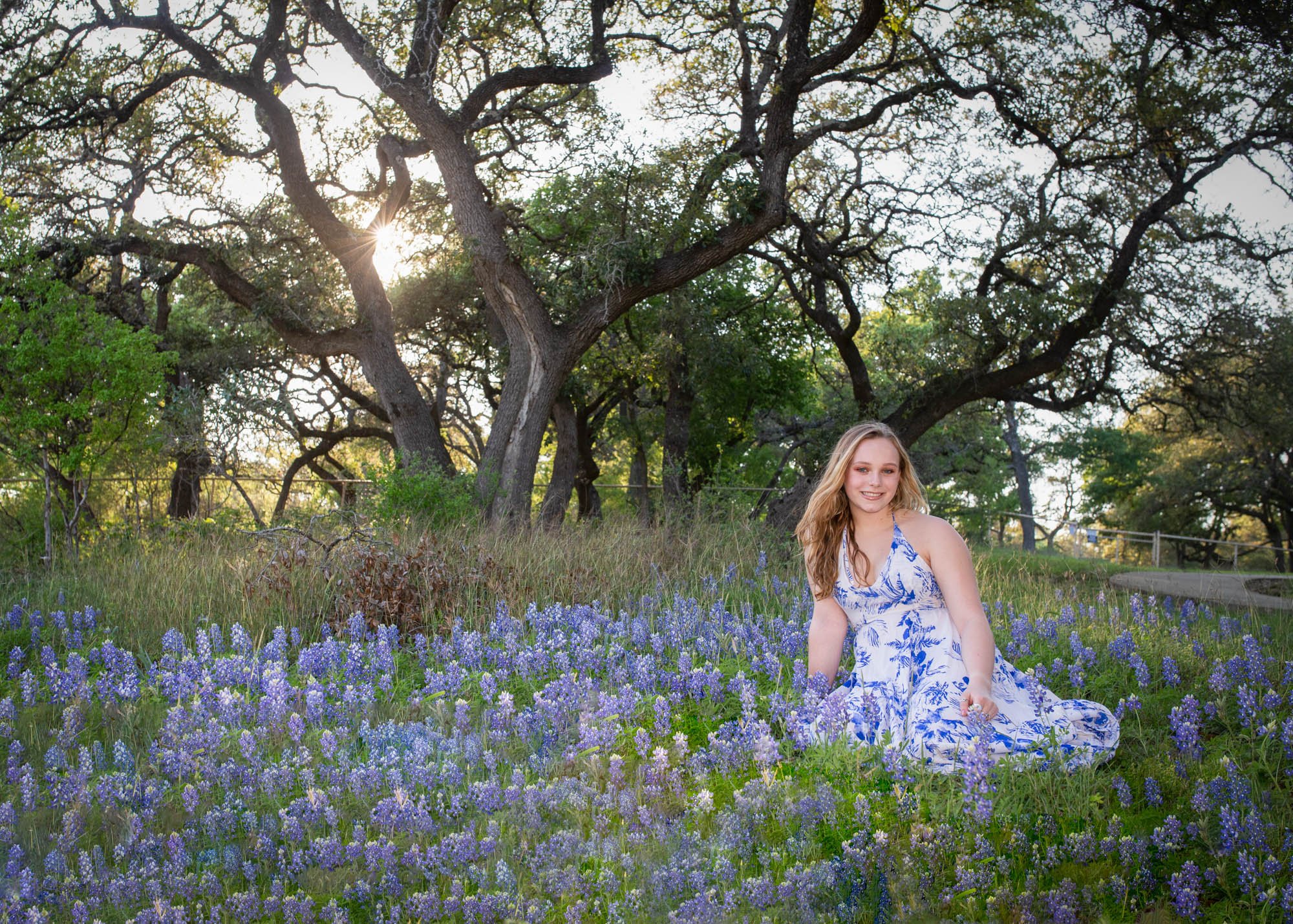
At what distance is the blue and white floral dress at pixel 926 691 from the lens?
12.2 ft

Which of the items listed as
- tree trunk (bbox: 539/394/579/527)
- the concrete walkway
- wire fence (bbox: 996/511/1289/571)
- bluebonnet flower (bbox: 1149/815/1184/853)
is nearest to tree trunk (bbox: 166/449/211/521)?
tree trunk (bbox: 539/394/579/527)

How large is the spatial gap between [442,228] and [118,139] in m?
5.05

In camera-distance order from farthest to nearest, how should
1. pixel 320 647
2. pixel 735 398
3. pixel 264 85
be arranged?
pixel 735 398 < pixel 264 85 < pixel 320 647

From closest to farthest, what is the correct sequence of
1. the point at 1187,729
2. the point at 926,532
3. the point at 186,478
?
the point at 1187,729
the point at 926,532
the point at 186,478

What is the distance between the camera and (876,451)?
4.24m

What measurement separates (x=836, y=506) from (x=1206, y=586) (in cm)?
1010

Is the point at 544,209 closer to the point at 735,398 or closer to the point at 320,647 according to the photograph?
the point at 735,398

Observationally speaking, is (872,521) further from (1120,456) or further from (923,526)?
(1120,456)

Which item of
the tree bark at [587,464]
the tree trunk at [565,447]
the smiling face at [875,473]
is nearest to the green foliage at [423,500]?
the smiling face at [875,473]

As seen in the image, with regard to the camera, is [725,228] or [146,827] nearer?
[146,827]

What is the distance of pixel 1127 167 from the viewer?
15.5 meters

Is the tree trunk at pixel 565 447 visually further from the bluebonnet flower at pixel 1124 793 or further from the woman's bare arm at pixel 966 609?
the bluebonnet flower at pixel 1124 793

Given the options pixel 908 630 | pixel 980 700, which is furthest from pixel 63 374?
pixel 980 700

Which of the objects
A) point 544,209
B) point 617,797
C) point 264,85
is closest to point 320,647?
point 617,797
